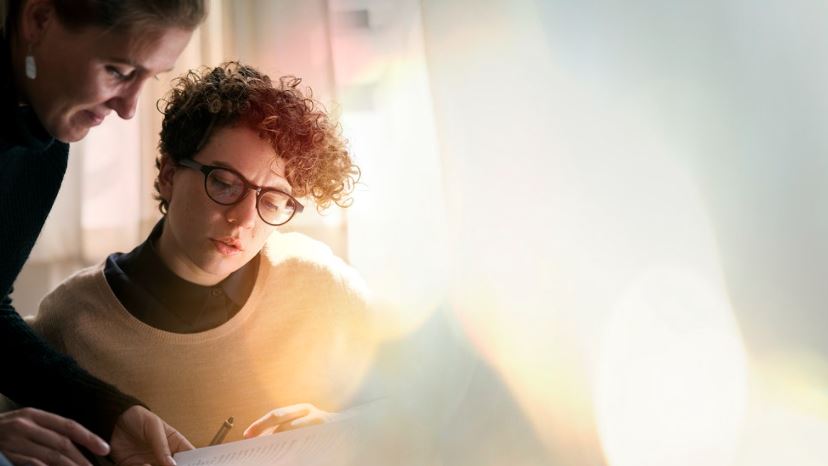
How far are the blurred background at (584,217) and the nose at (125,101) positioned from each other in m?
0.32

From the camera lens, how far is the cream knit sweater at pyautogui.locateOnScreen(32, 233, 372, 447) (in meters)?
1.13

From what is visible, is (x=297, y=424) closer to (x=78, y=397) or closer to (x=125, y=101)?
(x=78, y=397)

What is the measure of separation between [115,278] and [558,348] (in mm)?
774

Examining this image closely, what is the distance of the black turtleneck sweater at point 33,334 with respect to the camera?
3.40 ft

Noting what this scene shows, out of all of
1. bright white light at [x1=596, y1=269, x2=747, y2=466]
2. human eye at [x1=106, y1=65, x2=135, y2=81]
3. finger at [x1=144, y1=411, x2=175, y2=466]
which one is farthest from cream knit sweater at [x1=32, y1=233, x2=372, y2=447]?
bright white light at [x1=596, y1=269, x2=747, y2=466]

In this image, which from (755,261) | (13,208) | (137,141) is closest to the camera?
(13,208)

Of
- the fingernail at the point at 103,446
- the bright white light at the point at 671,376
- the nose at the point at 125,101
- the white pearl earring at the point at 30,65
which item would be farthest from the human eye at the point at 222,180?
the bright white light at the point at 671,376

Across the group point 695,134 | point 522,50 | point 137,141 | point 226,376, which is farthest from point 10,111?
point 695,134

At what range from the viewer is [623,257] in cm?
144

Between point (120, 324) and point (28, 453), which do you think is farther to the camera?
point (120, 324)

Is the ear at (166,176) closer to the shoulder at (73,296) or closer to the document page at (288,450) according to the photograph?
the shoulder at (73,296)

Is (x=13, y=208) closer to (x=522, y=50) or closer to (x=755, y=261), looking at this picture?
(x=522, y=50)

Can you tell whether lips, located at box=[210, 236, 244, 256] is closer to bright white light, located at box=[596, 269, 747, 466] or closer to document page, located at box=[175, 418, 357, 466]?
document page, located at box=[175, 418, 357, 466]

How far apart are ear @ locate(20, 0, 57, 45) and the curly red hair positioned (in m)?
0.26
